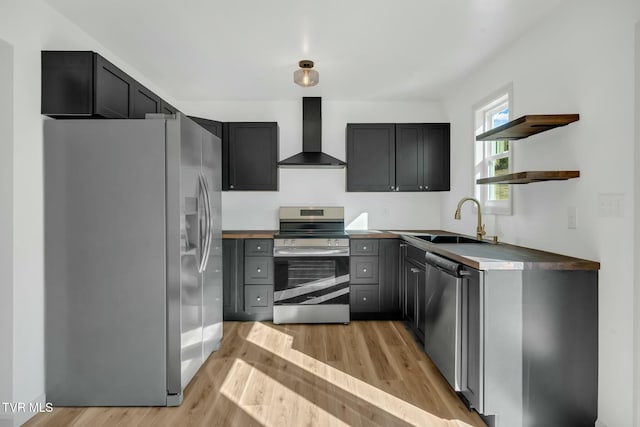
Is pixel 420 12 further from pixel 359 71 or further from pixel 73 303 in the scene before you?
pixel 73 303

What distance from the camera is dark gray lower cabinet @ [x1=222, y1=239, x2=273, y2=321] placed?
3.84m

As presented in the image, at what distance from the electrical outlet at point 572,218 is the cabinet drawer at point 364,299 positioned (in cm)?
208

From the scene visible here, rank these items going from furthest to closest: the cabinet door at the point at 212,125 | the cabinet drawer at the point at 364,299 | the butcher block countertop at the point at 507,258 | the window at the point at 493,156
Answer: the cabinet door at the point at 212,125
the cabinet drawer at the point at 364,299
the window at the point at 493,156
the butcher block countertop at the point at 507,258

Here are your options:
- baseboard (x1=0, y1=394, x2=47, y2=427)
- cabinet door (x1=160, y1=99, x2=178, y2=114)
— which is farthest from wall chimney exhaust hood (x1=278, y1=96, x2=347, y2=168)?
baseboard (x1=0, y1=394, x2=47, y2=427)

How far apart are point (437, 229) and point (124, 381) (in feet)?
12.3

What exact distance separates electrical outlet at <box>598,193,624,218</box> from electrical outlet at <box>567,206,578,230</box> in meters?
0.18

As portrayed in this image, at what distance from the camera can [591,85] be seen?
80.2 inches

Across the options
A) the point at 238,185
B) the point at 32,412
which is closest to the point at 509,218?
the point at 238,185

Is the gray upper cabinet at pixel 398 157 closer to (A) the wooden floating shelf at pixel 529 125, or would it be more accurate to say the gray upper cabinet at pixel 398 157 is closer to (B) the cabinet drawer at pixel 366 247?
(B) the cabinet drawer at pixel 366 247

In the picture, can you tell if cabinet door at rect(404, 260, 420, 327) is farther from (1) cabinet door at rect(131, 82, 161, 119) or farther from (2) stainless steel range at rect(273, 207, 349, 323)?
(1) cabinet door at rect(131, 82, 161, 119)

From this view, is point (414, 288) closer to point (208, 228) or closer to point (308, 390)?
point (308, 390)

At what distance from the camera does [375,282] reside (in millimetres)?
3896

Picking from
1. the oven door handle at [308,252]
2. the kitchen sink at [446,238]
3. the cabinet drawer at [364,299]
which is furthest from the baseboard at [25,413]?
the kitchen sink at [446,238]

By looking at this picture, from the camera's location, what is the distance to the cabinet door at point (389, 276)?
3879 mm
